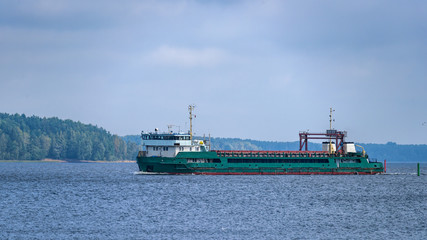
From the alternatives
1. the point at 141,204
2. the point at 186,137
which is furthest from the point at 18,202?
the point at 186,137

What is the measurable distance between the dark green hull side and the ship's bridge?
172cm

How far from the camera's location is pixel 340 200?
8081cm

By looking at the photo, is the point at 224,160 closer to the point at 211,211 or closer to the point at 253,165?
the point at 253,165

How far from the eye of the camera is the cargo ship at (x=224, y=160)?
4395 inches

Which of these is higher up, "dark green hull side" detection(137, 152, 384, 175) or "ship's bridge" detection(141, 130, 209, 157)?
"ship's bridge" detection(141, 130, 209, 157)

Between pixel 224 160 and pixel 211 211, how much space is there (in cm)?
4535

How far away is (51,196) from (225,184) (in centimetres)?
2787

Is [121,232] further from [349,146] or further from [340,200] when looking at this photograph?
[349,146]

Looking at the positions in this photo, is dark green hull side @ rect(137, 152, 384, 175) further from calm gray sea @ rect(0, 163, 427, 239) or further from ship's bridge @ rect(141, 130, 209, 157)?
calm gray sea @ rect(0, 163, 427, 239)

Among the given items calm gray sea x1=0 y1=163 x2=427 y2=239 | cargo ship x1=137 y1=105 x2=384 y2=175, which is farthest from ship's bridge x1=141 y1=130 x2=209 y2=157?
calm gray sea x1=0 y1=163 x2=427 y2=239

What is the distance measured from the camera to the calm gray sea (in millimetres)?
54969

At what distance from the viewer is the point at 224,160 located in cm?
11356

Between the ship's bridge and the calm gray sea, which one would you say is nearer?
the calm gray sea

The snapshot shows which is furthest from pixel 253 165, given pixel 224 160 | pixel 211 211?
pixel 211 211
